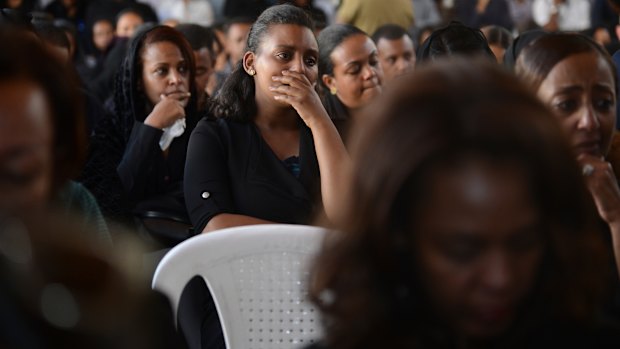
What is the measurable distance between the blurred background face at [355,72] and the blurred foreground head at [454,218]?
8.35ft

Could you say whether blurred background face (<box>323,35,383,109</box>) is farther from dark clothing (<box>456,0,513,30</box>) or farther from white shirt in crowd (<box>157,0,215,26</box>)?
white shirt in crowd (<box>157,0,215,26</box>)

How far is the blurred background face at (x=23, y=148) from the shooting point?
3.67 ft

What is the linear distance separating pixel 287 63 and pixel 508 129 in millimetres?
1790

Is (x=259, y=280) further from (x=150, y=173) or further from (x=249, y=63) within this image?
(x=150, y=173)

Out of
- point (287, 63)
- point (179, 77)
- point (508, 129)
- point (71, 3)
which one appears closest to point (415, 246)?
point (508, 129)

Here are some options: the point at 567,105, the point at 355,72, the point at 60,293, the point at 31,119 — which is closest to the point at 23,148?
the point at 31,119

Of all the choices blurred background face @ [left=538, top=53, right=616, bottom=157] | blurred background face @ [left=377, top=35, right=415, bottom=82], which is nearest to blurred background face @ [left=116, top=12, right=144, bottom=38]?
blurred background face @ [left=377, top=35, right=415, bottom=82]

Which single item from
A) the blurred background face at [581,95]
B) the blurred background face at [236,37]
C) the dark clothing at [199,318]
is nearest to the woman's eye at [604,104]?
the blurred background face at [581,95]

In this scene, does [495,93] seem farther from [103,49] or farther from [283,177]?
[103,49]

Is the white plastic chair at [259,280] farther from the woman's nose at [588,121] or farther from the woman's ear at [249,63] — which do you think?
the woman's ear at [249,63]

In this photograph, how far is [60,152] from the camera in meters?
1.19

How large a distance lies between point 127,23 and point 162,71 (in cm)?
339

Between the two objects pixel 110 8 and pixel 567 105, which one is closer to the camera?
pixel 567 105

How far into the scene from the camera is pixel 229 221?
101 inches
